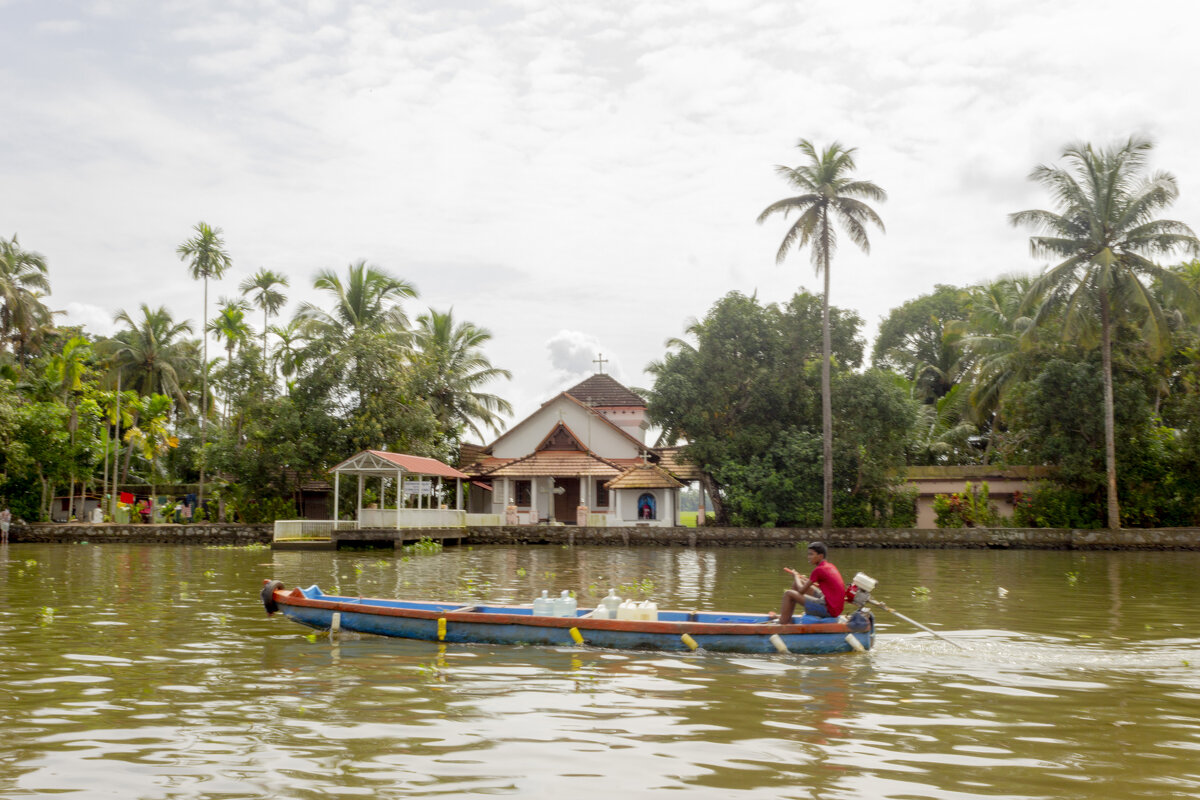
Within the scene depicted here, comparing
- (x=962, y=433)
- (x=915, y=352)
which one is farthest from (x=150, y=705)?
(x=915, y=352)

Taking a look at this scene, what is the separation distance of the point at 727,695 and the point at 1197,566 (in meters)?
22.5

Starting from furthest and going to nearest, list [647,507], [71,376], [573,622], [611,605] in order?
[647,507] → [71,376] → [611,605] → [573,622]

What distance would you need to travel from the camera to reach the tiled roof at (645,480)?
141 ft

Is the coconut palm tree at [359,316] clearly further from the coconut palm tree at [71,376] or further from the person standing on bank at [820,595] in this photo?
the person standing on bank at [820,595]

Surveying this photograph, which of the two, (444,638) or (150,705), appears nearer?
(150,705)

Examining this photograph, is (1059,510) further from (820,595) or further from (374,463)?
(820,595)

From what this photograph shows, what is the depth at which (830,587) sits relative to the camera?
11.9 metres

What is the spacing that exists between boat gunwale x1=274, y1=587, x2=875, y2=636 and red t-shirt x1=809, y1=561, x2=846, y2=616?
0.45 m

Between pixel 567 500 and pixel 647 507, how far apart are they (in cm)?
633

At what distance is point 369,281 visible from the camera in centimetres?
4569

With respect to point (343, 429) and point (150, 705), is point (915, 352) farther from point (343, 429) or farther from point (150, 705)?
point (150, 705)

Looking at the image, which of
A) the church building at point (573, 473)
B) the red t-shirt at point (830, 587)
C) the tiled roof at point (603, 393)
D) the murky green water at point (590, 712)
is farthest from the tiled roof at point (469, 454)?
the red t-shirt at point (830, 587)

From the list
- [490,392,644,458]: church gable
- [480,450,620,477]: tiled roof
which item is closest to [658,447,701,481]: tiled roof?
[490,392,644,458]: church gable

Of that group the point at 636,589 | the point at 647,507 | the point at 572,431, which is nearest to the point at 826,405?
the point at 647,507
